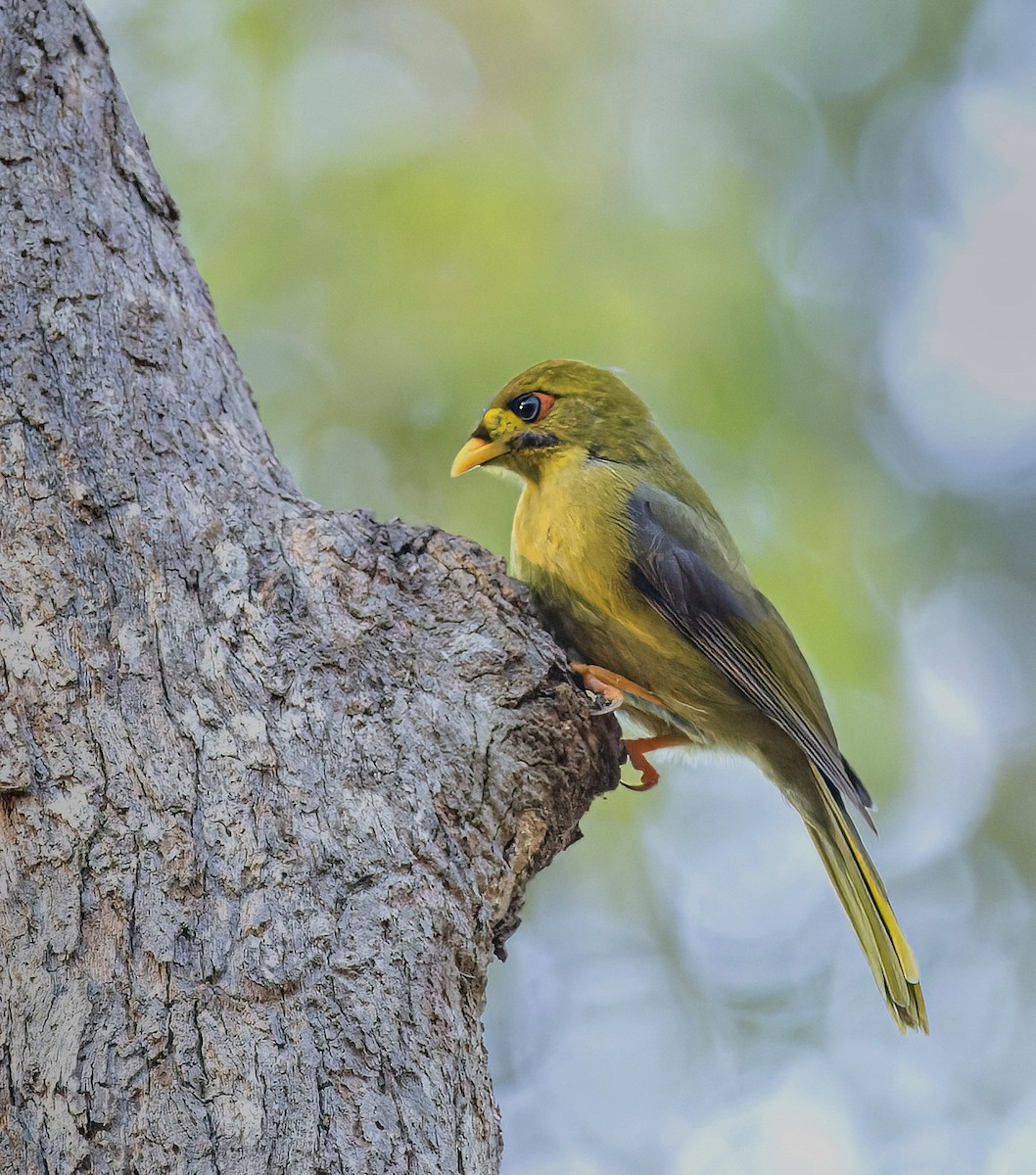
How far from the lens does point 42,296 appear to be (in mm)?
2598

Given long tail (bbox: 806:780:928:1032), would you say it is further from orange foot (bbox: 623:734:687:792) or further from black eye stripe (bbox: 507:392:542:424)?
black eye stripe (bbox: 507:392:542:424)

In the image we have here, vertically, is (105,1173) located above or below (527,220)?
below

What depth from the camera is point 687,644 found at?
11.8ft

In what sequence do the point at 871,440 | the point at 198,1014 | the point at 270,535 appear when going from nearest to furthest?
the point at 198,1014 → the point at 270,535 → the point at 871,440

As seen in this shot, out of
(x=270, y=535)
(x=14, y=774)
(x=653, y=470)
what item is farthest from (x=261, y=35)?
(x=14, y=774)

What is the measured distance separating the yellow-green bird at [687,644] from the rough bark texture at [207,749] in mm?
955

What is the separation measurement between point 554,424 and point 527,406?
12cm

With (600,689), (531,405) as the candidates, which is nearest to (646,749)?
(600,689)

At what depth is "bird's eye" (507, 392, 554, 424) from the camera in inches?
164

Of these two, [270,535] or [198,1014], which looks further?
[270,535]

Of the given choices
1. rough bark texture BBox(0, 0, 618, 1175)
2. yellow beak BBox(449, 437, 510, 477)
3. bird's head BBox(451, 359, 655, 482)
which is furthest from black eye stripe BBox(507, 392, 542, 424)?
rough bark texture BBox(0, 0, 618, 1175)

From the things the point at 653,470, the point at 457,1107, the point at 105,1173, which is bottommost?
the point at 105,1173

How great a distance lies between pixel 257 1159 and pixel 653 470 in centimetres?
279

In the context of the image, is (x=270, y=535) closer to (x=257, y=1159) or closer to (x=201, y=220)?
(x=257, y=1159)
